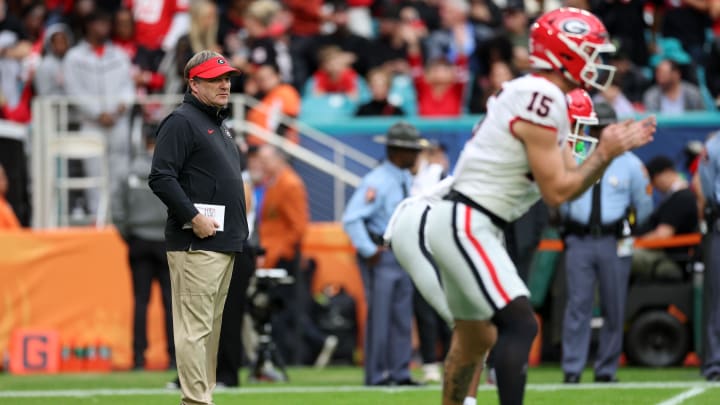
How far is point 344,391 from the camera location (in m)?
11.6

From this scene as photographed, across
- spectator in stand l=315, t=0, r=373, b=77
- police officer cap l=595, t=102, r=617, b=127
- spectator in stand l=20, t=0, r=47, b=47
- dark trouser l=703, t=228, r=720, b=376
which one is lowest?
dark trouser l=703, t=228, r=720, b=376

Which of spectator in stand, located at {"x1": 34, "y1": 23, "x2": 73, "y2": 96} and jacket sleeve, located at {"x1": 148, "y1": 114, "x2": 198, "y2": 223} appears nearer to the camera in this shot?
jacket sleeve, located at {"x1": 148, "y1": 114, "x2": 198, "y2": 223}

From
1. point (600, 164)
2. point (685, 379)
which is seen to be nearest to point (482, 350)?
point (600, 164)

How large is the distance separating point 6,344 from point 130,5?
661 cm

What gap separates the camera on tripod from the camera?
1313cm

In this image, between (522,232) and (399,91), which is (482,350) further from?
(399,91)

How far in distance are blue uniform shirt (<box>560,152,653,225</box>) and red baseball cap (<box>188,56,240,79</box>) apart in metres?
4.41

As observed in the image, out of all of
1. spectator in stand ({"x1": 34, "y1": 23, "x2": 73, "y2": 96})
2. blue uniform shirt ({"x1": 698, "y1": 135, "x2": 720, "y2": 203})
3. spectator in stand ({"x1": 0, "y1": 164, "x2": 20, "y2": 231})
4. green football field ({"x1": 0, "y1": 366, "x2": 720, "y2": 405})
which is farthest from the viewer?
spectator in stand ({"x1": 34, "y1": 23, "x2": 73, "y2": 96})

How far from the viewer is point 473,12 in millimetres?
19891

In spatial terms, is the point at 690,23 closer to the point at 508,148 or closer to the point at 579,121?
the point at 579,121

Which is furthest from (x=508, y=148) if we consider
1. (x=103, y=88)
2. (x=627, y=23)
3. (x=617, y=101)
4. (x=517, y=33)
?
(x=627, y=23)

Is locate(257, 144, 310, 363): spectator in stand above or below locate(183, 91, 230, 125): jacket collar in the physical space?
below

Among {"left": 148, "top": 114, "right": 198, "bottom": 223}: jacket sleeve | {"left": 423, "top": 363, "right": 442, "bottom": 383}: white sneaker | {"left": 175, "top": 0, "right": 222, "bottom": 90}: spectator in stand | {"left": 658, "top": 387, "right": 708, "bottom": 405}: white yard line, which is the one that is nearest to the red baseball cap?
{"left": 148, "top": 114, "right": 198, "bottom": 223}: jacket sleeve

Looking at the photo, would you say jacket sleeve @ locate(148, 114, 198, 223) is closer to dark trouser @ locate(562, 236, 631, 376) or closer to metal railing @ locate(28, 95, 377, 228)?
dark trouser @ locate(562, 236, 631, 376)
